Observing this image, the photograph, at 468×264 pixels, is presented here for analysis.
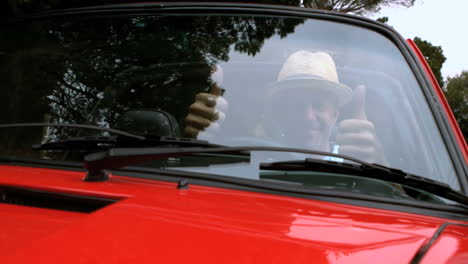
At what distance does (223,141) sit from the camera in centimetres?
144

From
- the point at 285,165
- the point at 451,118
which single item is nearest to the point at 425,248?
the point at 285,165

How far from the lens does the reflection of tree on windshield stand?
1.74 meters

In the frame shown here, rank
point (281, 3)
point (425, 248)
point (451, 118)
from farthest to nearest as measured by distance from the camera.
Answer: point (281, 3), point (451, 118), point (425, 248)

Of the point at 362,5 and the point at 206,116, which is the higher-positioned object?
the point at 362,5

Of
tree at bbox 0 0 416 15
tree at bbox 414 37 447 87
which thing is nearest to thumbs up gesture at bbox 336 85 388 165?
tree at bbox 0 0 416 15

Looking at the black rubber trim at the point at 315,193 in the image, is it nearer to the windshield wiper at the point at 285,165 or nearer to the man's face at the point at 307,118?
the windshield wiper at the point at 285,165

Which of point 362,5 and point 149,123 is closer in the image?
point 149,123

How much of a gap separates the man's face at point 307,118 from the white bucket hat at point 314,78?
1.4 inches

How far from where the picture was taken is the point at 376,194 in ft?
3.95

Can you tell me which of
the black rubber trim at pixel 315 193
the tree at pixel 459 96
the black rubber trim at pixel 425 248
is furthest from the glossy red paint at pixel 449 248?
the tree at pixel 459 96

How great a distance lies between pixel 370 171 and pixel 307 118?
0.31 m

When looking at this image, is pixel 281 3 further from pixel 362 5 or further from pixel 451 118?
pixel 362 5

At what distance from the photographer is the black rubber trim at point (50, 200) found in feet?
3.60

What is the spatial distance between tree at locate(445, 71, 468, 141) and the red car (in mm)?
33901
